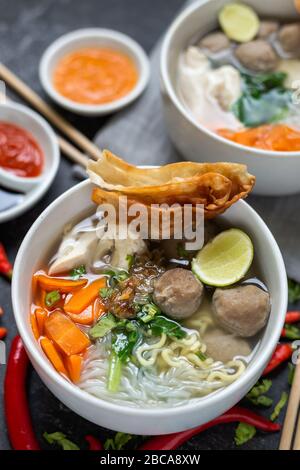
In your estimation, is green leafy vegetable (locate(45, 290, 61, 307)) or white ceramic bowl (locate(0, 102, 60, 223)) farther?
white ceramic bowl (locate(0, 102, 60, 223))

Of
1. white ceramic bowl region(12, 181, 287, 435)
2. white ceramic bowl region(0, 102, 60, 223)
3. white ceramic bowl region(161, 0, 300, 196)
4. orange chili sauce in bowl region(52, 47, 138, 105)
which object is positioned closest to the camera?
white ceramic bowl region(12, 181, 287, 435)

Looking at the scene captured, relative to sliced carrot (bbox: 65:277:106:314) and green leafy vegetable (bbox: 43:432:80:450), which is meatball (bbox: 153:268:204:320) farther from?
green leafy vegetable (bbox: 43:432:80:450)

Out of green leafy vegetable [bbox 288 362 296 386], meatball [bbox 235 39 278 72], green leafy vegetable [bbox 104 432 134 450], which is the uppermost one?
meatball [bbox 235 39 278 72]

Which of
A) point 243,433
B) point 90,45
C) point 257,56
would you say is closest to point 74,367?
point 243,433

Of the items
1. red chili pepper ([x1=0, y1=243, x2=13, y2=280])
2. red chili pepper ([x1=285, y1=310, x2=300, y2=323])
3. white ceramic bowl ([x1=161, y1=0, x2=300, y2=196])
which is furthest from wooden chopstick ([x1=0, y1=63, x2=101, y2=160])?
red chili pepper ([x1=285, y1=310, x2=300, y2=323])

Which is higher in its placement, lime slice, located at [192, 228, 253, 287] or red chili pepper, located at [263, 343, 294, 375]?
lime slice, located at [192, 228, 253, 287]

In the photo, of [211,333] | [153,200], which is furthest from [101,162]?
[211,333]
